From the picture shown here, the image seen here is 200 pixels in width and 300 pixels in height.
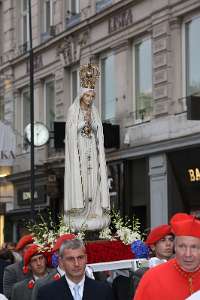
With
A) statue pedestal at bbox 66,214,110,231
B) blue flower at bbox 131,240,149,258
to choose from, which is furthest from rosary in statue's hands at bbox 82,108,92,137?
blue flower at bbox 131,240,149,258

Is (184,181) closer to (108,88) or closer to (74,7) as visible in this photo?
(108,88)

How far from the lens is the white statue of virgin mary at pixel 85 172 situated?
32.6 ft

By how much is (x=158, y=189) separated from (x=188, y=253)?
54.2 ft

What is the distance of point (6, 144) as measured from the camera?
88.3 ft

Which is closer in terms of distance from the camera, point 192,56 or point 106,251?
point 106,251

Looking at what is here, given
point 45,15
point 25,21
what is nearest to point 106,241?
point 45,15

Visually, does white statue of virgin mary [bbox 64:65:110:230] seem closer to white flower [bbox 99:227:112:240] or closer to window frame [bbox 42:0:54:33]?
white flower [bbox 99:227:112:240]

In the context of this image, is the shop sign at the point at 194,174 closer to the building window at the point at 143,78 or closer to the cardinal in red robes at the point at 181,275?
the building window at the point at 143,78

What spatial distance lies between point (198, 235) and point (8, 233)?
87.9 feet

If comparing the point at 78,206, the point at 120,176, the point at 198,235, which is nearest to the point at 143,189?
the point at 120,176

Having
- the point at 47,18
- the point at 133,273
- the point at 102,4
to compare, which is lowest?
the point at 133,273

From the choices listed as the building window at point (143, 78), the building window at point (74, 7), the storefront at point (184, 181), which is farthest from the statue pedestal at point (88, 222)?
the building window at point (74, 7)

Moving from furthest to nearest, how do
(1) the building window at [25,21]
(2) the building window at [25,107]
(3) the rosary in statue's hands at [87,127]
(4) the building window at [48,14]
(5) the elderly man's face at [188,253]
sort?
(2) the building window at [25,107] → (1) the building window at [25,21] → (4) the building window at [48,14] → (3) the rosary in statue's hands at [87,127] → (5) the elderly man's face at [188,253]

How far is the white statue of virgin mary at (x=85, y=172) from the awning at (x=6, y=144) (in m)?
16.7
